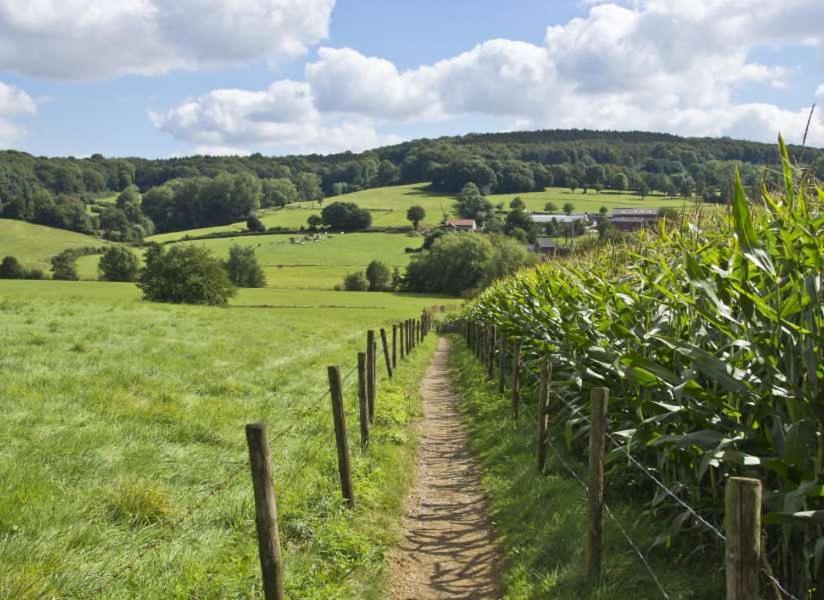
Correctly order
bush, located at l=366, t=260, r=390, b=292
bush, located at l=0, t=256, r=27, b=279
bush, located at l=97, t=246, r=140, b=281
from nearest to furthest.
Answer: bush, located at l=0, t=256, r=27, b=279, bush, located at l=97, t=246, r=140, b=281, bush, located at l=366, t=260, r=390, b=292

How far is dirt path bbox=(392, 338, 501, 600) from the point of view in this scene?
17.8 ft

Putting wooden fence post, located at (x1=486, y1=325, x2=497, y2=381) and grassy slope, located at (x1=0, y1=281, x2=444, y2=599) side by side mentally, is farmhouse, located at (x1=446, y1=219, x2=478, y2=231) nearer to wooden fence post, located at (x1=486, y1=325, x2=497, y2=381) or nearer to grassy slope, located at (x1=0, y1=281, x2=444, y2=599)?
wooden fence post, located at (x1=486, y1=325, x2=497, y2=381)

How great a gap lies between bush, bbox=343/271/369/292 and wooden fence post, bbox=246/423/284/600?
74496 mm

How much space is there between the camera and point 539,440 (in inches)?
299

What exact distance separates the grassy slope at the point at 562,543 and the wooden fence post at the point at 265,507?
1.93 meters

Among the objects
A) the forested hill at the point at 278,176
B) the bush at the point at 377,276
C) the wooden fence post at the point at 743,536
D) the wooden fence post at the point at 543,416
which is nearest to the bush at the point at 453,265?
the bush at the point at 377,276

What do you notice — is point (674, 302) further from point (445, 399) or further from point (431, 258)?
point (431, 258)

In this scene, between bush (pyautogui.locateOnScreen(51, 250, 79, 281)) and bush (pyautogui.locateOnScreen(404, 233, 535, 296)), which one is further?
bush (pyautogui.locateOnScreen(404, 233, 535, 296))

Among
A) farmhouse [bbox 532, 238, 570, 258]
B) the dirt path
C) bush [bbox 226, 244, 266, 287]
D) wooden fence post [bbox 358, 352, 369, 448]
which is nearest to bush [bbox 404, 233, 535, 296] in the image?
farmhouse [bbox 532, 238, 570, 258]

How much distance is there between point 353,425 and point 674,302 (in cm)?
625

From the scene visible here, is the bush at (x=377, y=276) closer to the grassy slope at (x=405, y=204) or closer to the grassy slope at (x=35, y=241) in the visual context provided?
the grassy slope at (x=405, y=204)

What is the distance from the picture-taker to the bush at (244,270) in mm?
77875

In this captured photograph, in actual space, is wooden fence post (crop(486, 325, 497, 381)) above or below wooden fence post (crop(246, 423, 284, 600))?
below

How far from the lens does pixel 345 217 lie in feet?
389
